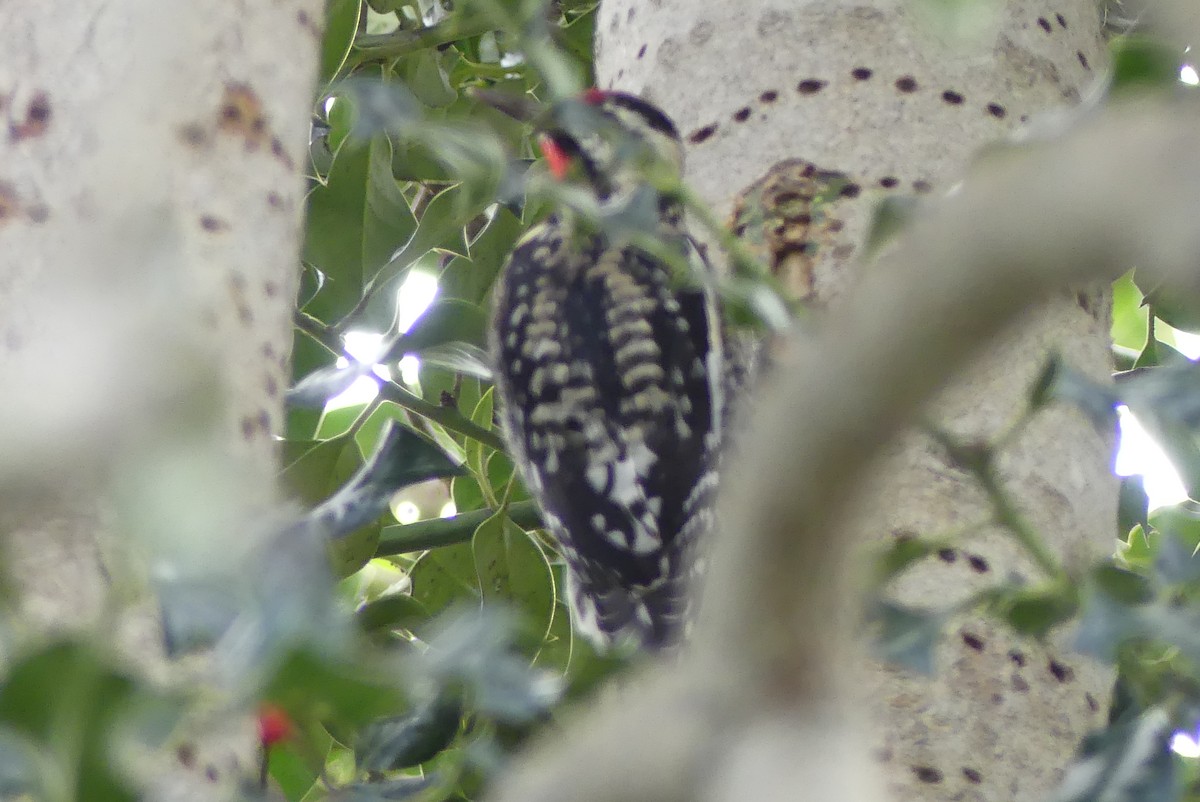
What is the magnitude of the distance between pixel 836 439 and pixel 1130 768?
16.1 inches

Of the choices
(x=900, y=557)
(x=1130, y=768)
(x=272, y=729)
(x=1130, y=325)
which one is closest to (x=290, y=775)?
(x=272, y=729)

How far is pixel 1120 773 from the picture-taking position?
814 mm

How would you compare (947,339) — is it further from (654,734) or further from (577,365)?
(577,365)

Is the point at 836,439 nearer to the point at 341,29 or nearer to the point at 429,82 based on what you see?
the point at 341,29

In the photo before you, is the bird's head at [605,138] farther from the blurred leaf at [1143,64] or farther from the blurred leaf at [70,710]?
the blurred leaf at [70,710]

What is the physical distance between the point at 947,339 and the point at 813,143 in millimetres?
1169

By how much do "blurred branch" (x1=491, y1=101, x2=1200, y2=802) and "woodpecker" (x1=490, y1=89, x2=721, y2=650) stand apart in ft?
4.27

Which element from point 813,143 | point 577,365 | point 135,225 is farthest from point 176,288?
point 577,365

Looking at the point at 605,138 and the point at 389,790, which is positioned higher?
the point at 605,138

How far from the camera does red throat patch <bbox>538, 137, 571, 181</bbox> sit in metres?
2.19

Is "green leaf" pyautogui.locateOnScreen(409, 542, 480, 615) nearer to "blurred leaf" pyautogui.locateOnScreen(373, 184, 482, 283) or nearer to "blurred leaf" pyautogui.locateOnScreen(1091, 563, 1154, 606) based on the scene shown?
"blurred leaf" pyautogui.locateOnScreen(373, 184, 482, 283)

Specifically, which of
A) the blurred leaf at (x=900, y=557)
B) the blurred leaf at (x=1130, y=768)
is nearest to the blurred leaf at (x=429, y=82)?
the blurred leaf at (x=900, y=557)

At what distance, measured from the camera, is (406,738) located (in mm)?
1109

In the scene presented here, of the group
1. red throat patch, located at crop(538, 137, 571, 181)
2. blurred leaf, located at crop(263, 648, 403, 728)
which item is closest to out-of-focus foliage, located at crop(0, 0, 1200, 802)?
blurred leaf, located at crop(263, 648, 403, 728)
